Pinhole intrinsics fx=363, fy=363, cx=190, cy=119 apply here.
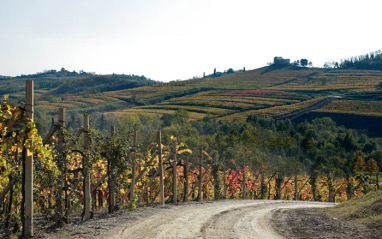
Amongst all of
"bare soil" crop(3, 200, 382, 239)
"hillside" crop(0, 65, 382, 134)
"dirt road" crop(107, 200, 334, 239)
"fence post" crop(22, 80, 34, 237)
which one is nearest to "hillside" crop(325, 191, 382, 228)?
"bare soil" crop(3, 200, 382, 239)

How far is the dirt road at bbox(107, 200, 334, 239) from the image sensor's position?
29.0 ft

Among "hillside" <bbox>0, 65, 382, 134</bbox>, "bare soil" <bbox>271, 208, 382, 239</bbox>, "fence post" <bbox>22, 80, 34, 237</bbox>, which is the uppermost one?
"hillside" <bbox>0, 65, 382, 134</bbox>

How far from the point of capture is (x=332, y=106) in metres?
104

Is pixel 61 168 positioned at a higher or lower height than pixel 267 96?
lower

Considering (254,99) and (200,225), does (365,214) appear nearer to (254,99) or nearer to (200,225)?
(200,225)

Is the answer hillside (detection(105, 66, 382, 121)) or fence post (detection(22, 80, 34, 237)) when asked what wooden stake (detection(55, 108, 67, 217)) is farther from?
hillside (detection(105, 66, 382, 121))

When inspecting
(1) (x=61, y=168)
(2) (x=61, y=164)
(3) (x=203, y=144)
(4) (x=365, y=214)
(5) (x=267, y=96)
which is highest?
(5) (x=267, y=96)

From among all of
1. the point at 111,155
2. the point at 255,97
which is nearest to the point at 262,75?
the point at 255,97

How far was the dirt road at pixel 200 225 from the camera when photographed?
8.85 meters

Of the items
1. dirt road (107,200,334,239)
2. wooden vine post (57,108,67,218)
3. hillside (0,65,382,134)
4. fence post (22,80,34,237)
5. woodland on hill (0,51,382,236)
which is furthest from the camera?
hillside (0,65,382,134)

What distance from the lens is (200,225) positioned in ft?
33.1

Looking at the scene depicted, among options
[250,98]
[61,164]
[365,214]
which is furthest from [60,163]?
[250,98]

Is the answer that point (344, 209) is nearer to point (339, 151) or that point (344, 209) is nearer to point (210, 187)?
point (210, 187)

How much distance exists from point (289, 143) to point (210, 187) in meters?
36.9
